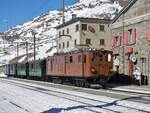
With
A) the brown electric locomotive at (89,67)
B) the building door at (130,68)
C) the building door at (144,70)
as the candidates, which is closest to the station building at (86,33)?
the building door at (130,68)

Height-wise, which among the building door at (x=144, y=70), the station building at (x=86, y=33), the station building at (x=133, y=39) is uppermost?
the station building at (x=86, y=33)

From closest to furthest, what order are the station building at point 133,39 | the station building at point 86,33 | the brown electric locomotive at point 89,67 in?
the brown electric locomotive at point 89,67 < the station building at point 133,39 < the station building at point 86,33

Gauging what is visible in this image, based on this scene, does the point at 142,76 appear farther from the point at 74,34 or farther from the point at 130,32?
the point at 74,34

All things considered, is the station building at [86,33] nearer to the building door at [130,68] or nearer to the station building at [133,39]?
the station building at [133,39]

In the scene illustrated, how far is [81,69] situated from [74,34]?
42.0 metres

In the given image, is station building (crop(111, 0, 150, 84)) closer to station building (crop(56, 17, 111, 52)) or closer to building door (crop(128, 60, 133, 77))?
building door (crop(128, 60, 133, 77))

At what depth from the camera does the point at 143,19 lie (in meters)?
38.4

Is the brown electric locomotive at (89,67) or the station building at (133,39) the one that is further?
the station building at (133,39)

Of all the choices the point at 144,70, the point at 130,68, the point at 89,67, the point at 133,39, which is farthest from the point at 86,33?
the point at 89,67

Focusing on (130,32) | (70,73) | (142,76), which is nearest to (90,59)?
(70,73)

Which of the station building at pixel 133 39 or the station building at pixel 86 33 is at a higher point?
the station building at pixel 86 33

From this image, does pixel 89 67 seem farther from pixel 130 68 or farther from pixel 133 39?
pixel 130 68

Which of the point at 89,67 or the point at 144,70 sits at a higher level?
the point at 89,67

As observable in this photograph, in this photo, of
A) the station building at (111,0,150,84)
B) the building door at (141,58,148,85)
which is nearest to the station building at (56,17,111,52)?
the station building at (111,0,150,84)
